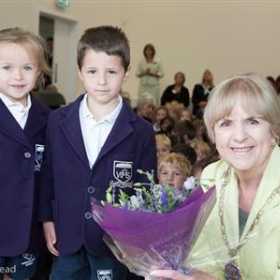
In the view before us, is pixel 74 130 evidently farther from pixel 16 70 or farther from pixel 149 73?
pixel 149 73

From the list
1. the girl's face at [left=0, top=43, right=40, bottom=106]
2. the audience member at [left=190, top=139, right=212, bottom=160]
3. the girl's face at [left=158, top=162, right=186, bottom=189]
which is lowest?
the audience member at [left=190, top=139, right=212, bottom=160]

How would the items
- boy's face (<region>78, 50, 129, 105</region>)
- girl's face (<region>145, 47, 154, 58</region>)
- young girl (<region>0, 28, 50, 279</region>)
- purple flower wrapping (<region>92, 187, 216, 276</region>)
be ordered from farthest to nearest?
girl's face (<region>145, 47, 154, 58</region>), young girl (<region>0, 28, 50, 279</region>), boy's face (<region>78, 50, 129, 105</region>), purple flower wrapping (<region>92, 187, 216, 276</region>)

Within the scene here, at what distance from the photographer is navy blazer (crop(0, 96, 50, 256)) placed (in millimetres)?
2354

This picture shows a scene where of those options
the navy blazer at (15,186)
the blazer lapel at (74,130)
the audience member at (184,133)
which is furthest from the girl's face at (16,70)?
the audience member at (184,133)

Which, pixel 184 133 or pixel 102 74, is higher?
pixel 102 74

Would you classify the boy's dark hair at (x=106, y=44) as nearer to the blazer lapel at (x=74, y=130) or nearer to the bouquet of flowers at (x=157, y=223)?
the blazer lapel at (x=74, y=130)

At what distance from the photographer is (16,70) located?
236 centimetres

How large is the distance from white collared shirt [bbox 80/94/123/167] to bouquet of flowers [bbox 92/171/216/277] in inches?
23.6

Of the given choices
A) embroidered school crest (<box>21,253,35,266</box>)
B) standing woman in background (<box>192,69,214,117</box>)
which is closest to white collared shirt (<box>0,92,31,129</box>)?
embroidered school crest (<box>21,253,35,266</box>)

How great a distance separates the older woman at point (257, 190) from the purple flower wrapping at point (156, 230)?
0.13 meters

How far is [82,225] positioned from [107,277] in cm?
27

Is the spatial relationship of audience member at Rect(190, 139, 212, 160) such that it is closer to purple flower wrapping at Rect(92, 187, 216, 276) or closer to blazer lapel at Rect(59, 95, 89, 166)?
blazer lapel at Rect(59, 95, 89, 166)

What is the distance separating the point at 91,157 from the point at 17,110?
1.48ft

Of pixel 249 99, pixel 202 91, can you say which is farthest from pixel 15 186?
pixel 202 91
